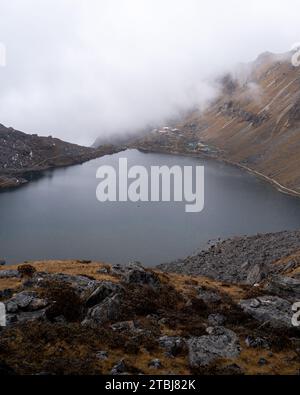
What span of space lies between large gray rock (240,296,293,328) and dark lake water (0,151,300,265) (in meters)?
61.9

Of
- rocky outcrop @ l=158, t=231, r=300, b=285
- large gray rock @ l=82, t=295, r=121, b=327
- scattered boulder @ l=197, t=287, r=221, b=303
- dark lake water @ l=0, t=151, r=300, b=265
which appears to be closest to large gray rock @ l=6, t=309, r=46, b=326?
large gray rock @ l=82, t=295, r=121, b=327

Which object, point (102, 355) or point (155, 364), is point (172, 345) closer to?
point (155, 364)

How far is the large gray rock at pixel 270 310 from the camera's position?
32375 mm

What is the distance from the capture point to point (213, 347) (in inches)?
1082

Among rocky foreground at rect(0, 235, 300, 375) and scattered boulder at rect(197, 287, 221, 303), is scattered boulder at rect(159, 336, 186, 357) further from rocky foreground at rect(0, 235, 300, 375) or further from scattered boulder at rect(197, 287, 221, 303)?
scattered boulder at rect(197, 287, 221, 303)

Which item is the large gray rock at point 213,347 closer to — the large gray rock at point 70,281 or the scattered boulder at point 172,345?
the scattered boulder at point 172,345

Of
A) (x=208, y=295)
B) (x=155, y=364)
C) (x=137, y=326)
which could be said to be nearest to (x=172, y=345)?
(x=155, y=364)

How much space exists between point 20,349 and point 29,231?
330 ft

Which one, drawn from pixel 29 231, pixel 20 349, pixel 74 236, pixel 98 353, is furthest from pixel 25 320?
pixel 29 231

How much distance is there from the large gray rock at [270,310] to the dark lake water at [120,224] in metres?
61.9

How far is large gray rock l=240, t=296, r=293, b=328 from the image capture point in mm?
32375

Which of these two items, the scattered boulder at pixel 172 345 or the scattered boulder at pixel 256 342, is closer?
the scattered boulder at pixel 172 345

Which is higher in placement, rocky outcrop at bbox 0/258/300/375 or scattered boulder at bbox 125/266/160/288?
scattered boulder at bbox 125/266/160/288

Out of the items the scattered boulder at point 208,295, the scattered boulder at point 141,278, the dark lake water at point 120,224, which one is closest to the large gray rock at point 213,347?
the scattered boulder at point 208,295
